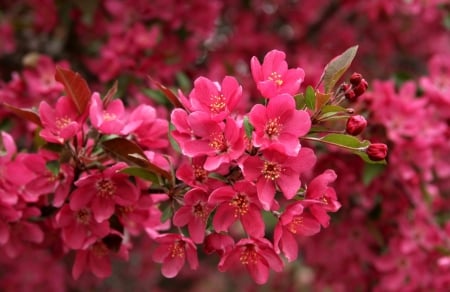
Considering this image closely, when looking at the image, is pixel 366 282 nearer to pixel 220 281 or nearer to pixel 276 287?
pixel 276 287

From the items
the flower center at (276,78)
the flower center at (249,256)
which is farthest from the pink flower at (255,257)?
the flower center at (276,78)

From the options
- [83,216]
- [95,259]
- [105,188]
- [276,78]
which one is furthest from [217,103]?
[95,259]

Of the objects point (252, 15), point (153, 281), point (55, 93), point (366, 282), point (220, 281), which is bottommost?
point (220, 281)

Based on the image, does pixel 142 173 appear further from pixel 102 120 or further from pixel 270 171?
pixel 270 171

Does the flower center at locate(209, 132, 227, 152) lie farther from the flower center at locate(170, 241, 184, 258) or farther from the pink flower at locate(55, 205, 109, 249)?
the pink flower at locate(55, 205, 109, 249)

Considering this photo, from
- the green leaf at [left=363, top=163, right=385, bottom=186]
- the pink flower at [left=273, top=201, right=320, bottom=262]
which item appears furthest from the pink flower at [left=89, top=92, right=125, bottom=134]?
the green leaf at [left=363, top=163, right=385, bottom=186]

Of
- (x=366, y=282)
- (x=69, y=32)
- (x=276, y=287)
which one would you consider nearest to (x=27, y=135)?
(x=69, y=32)

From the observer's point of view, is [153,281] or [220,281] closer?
[153,281]

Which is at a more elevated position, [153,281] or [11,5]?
[11,5]
